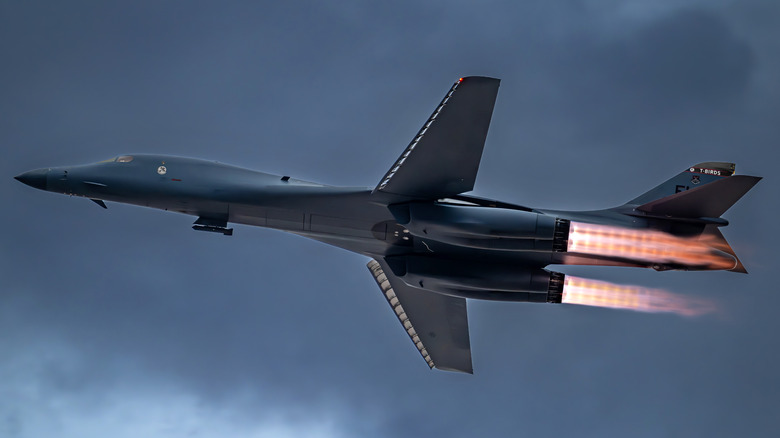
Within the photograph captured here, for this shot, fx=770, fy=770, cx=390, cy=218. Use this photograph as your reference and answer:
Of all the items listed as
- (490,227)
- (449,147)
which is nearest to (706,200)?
(490,227)

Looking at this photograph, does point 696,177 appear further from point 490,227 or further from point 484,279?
point 490,227

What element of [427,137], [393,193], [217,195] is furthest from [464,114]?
[217,195]

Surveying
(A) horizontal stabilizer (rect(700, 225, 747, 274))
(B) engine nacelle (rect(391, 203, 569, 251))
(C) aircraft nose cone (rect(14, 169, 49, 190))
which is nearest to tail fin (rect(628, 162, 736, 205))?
(A) horizontal stabilizer (rect(700, 225, 747, 274))

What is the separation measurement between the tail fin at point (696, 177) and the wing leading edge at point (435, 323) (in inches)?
291

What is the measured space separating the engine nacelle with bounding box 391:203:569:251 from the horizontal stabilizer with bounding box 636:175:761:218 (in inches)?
123

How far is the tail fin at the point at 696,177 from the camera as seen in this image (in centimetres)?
2328

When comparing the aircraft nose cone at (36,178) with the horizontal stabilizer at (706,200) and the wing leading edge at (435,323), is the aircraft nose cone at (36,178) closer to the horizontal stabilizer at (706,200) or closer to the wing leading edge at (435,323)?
the wing leading edge at (435,323)

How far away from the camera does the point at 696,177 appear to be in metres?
23.4

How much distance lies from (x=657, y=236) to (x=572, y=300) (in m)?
3.27

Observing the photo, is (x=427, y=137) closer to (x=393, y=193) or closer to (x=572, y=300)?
(x=393, y=193)

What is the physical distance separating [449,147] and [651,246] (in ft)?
21.5

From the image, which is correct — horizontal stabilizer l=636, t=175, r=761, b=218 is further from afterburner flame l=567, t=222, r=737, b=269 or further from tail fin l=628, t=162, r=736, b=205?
tail fin l=628, t=162, r=736, b=205

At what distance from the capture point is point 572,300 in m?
23.5

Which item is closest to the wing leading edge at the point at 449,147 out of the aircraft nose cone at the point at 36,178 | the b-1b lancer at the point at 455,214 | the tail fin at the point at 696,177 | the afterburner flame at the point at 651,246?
the b-1b lancer at the point at 455,214
